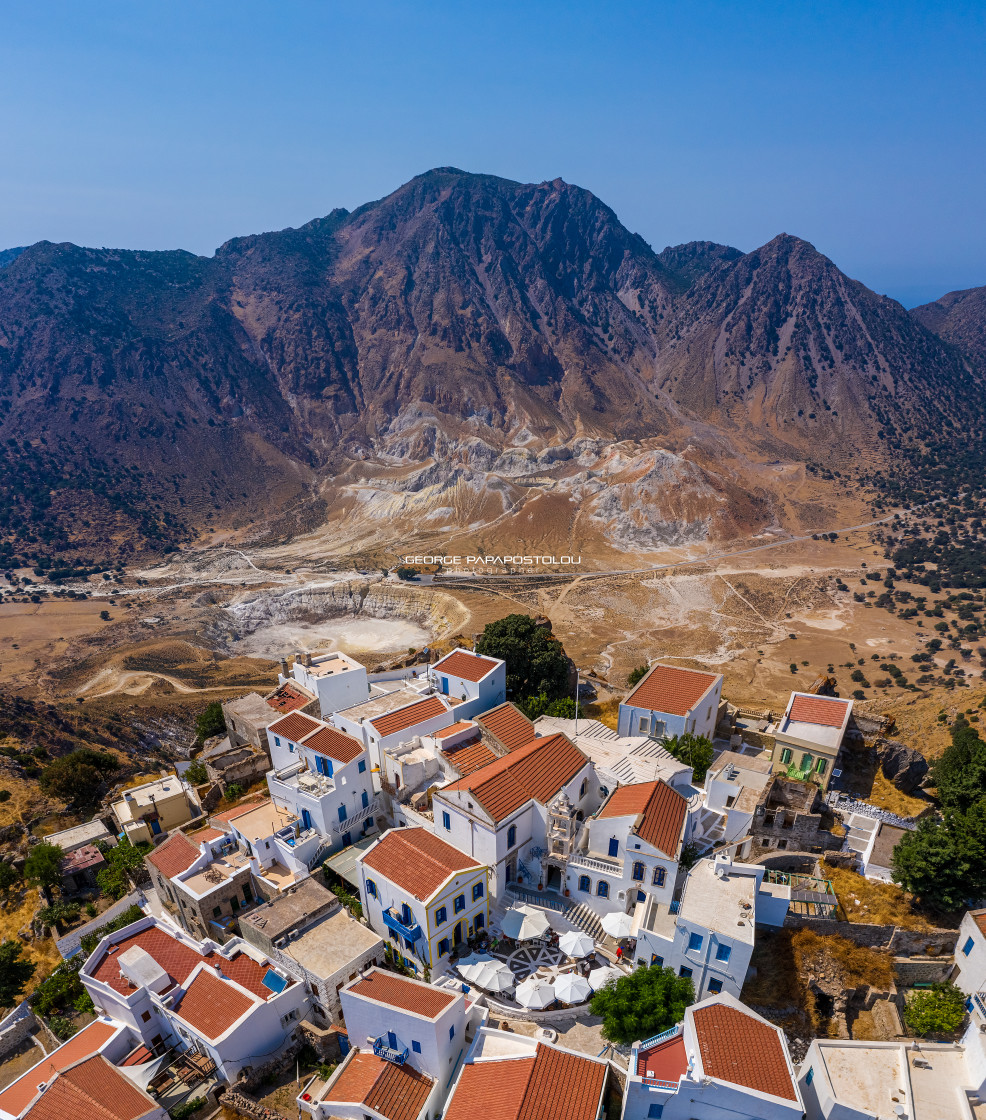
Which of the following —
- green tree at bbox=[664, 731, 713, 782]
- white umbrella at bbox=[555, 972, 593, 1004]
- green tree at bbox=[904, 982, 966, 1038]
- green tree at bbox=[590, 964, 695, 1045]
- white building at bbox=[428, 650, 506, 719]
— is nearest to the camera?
green tree at bbox=[590, 964, 695, 1045]

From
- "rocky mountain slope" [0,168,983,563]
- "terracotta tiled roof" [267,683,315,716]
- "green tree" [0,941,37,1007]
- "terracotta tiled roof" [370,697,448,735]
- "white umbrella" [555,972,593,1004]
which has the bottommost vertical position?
"green tree" [0,941,37,1007]

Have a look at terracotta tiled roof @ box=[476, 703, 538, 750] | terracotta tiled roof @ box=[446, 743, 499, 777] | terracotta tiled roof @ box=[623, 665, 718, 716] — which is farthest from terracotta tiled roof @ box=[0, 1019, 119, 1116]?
terracotta tiled roof @ box=[623, 665, 718, 716]

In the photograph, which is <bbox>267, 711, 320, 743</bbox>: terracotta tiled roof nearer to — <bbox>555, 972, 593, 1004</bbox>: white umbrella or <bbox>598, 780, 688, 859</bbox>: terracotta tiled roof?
<bbox>598, 780, 688, 859</bbox>: terracotta tiled roof

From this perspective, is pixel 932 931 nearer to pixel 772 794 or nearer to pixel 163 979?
pixel 772 794

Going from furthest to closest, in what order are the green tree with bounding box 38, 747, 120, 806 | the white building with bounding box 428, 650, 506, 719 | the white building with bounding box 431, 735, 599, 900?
the green tree with bounding box 38, 747, 120, 806 → the white building with bounding box 428, 650, 506, 719 → the white building with bounding box 431, 735, 599, 900

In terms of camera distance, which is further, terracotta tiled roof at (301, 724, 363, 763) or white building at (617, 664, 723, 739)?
white building at (617, 664, 723, 739)

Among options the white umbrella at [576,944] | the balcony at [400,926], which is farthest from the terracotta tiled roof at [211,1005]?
the white umbrella at [576,944]
